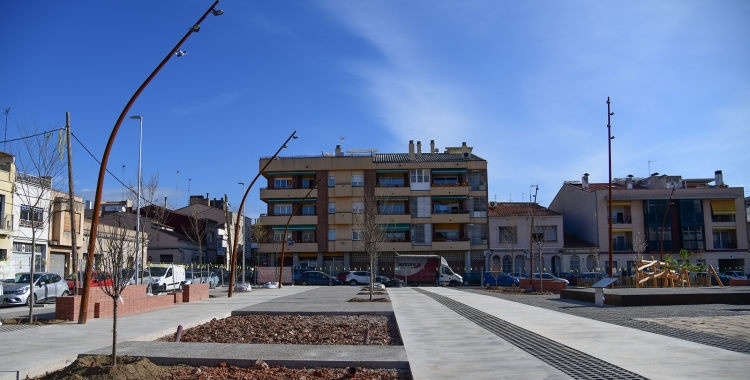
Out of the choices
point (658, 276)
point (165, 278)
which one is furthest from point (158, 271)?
point (658, 276)

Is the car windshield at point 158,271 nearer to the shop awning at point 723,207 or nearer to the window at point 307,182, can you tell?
the window at point 307,182

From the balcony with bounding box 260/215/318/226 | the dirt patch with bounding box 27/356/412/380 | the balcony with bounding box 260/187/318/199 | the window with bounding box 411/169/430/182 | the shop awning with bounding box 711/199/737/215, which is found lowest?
the dirt patch with bounding box 27/356/412/380

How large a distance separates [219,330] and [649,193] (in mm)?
57646

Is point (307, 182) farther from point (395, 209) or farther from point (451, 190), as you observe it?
point (451, 190)

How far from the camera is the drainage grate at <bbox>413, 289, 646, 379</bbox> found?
27.6 ft

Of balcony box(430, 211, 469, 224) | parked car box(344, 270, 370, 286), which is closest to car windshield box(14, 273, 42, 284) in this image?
parked car box(344, 270, 370, 286)

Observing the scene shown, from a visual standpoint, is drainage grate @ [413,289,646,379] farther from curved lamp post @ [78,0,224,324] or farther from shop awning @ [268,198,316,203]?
shop awning @ [268,198,316,203]

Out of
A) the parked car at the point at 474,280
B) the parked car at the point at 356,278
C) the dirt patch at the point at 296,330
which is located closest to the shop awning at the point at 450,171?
the parked car at the point at 474,280

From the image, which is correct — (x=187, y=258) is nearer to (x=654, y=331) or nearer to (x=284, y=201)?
(x=284, y=201)

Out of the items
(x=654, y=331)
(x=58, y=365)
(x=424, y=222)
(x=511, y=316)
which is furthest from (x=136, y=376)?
(x=424, y=222)

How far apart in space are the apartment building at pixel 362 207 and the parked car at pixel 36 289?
36295 millimetres

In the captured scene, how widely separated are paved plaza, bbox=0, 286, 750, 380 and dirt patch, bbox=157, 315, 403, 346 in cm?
52

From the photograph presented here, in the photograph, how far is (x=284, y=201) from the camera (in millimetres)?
64438

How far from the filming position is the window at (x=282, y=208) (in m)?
64.4
